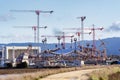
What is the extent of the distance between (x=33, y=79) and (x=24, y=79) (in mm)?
2486

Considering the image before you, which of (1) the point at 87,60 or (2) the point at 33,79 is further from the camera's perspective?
(1) the point at 87,60

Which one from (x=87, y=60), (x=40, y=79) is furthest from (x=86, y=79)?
(x=87, y=60)

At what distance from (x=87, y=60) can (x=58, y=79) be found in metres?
151

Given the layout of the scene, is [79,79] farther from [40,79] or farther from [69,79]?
[40,79]

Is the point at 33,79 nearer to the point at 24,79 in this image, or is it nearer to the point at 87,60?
the point at 24,79

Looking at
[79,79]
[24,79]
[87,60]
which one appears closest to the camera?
[24,79]

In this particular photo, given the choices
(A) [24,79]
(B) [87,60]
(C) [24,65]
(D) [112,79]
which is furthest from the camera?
(B) [87,60]

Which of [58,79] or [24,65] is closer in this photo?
[58,79]

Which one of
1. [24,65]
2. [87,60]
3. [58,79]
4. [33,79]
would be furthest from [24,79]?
[87,60]

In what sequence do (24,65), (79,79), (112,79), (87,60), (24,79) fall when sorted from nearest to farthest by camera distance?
1. (24,79)
2. (79,79)
3. (112,79)
4. (24,65)
5. (87,60)

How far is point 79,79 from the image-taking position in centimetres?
4619

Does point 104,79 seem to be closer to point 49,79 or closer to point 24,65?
point 49,79


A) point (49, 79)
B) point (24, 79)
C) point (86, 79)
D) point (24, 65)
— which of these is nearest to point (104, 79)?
point (86, 79)

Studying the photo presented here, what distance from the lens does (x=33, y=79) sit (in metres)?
44.8
